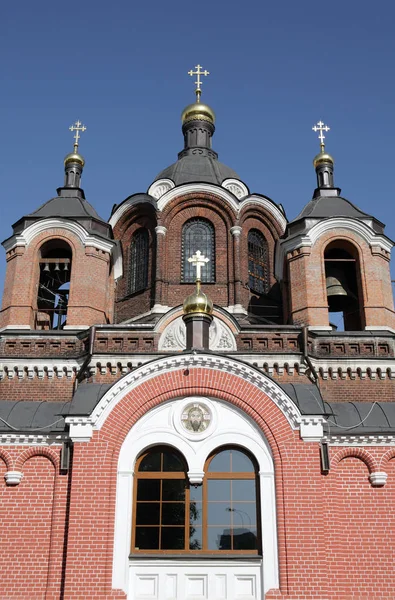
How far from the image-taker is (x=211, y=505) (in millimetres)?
12078

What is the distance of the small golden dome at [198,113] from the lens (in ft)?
84.8

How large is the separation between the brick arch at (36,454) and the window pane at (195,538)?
2.72 m

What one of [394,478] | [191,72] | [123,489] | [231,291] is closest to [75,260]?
[231,291]

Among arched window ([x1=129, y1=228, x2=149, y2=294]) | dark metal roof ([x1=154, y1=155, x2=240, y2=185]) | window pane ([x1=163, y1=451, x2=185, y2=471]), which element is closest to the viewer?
window pane ([x1=163, y1=451, x2=185, y2=471])

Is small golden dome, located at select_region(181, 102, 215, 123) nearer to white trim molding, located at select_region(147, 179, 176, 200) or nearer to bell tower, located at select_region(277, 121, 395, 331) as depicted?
white trim molding, located at select_region(147, 179, 176, 200)

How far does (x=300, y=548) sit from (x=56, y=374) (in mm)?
6739

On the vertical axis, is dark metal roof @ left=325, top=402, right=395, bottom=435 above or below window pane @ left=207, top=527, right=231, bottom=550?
above

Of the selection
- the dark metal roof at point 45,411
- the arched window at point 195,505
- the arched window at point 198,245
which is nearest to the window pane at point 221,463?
the arched window at point 195,505

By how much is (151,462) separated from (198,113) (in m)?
16.6

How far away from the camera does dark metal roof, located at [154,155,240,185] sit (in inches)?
882

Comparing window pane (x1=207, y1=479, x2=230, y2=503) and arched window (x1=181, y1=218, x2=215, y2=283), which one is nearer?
window pane (x1=207, y1=479, x2=230, y2=503)

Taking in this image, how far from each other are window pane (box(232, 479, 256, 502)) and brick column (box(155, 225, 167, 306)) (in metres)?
8.18

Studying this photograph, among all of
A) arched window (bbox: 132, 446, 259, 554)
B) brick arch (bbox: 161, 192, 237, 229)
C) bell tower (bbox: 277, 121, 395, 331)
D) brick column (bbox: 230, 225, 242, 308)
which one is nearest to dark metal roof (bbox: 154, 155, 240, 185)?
brick arch (bbox: 161, 192, 237, 229)

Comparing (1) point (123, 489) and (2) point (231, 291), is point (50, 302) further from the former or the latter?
(1) point (123, 489)
